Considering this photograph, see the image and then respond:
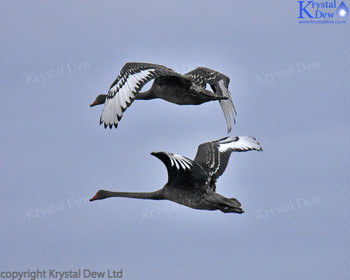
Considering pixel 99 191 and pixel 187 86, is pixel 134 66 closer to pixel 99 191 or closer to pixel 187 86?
pixel 187 86

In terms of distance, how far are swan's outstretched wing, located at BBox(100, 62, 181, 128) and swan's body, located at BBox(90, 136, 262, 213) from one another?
2.02 meters

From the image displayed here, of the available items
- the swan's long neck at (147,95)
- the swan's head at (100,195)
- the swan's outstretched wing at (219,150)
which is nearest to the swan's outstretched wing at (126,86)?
the swan's long neck at (147,95)

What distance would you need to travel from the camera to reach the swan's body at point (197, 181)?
44.1 metres

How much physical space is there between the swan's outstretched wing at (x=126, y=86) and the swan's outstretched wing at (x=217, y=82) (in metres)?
3.55

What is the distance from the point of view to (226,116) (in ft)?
166

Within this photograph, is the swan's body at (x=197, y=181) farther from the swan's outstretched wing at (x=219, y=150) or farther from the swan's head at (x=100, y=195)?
the swan's head at (x=100, y=195)

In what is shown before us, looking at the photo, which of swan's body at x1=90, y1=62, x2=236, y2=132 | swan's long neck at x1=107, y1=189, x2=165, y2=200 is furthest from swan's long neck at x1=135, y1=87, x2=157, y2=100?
swan's long neck at x1=107, y1=189, x2=165, y2=200

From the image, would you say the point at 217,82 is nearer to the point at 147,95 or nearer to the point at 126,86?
the point at 147,95

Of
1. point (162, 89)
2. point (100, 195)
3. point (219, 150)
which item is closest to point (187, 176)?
point (219, 150)

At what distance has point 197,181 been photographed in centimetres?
4559

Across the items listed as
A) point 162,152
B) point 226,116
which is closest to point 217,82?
point 226,116

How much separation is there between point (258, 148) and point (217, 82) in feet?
Answer: 10.7

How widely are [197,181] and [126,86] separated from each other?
4520 mm

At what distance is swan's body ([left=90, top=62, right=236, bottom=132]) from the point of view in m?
43.1
